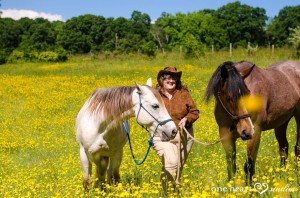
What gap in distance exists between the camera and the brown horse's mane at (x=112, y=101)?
4438 millimetres

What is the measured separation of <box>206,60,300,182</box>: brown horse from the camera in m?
4.11

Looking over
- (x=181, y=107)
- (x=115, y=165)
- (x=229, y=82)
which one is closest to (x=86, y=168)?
(x=115, y=165)

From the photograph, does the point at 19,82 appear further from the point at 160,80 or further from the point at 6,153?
the point at 160,80

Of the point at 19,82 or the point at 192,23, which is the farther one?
the point at 192,23

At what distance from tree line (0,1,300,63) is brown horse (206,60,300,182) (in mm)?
62777

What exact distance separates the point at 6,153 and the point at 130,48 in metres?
61.4

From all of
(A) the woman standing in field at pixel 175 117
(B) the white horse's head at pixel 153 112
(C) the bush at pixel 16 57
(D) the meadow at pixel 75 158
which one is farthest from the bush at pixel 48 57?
(B) the white horse's head at pixel 153 112

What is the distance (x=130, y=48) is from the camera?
6838 cm

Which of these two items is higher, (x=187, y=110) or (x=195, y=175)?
(x=187, y=110)

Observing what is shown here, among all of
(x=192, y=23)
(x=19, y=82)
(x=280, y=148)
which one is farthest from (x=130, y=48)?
(x=280, y=148)

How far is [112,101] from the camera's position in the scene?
14.8ft

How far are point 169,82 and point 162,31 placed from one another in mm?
86134

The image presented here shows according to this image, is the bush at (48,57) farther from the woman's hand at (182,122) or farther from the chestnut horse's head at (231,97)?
the chestnut horse's head at (231,97)

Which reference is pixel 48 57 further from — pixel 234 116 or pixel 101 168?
pixel 234 116
